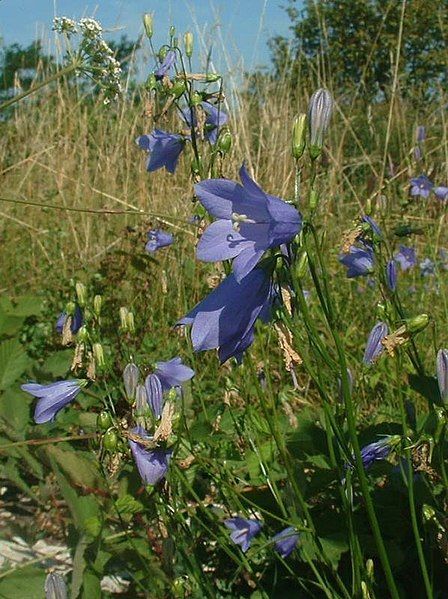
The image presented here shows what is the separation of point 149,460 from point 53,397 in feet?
0.96

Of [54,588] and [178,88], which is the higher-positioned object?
[178,88]

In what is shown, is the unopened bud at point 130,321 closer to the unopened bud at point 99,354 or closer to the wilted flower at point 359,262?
the unopened bud at point 99,354

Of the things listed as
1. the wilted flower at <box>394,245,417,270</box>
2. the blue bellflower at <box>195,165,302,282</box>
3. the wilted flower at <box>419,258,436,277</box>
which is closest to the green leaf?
the blue bellflower at <box>195,165,302,282</box>

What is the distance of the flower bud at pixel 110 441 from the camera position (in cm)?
120

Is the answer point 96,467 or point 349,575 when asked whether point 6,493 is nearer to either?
point 96,467

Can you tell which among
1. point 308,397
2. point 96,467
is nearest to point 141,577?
point 96,467

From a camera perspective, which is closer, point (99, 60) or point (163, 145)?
point (163, 145)

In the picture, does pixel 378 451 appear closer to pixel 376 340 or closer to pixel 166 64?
pixel 376 340

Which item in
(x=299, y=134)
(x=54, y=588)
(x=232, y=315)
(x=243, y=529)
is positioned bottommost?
(x=243, y=529)

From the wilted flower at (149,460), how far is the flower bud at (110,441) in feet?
0.09

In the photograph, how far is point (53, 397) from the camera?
1453 millimetres

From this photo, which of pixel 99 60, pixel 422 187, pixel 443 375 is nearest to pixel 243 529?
pixel 443 375

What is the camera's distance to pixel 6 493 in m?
2.50

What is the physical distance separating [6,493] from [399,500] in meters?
1.27
